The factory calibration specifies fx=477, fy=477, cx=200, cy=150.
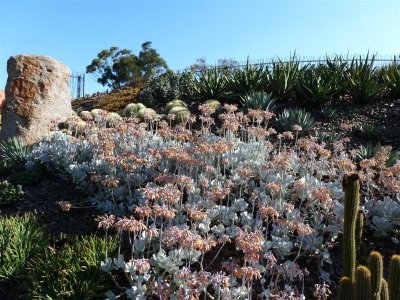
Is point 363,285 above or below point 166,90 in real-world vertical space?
below

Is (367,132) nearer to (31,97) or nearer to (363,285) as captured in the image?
(31,97)

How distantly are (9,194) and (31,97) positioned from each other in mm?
4405

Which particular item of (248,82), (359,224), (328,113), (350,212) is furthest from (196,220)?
(248,82)

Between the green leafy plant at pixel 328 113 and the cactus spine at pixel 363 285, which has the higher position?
the green leafy plant at pixel 328 113

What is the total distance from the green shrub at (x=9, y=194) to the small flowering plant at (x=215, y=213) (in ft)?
2.59

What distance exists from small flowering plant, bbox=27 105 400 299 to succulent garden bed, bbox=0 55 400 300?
0.02m

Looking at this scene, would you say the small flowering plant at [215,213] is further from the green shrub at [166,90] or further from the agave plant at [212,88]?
the green shrub at [166,90]

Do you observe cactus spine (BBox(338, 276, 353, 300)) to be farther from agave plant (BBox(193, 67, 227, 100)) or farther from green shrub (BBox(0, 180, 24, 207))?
agave plant (BBox(193, 67, 227, 100))

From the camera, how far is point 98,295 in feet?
14.8

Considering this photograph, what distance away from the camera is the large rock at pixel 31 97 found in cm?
1096

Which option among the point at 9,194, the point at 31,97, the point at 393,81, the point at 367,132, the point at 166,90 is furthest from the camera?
the point at 166,90

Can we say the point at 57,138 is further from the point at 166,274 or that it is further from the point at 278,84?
the point at 278,84

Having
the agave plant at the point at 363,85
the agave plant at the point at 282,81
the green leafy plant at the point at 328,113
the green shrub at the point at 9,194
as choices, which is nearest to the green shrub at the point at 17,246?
the green shrub at the point at 9,194

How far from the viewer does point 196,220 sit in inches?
211
